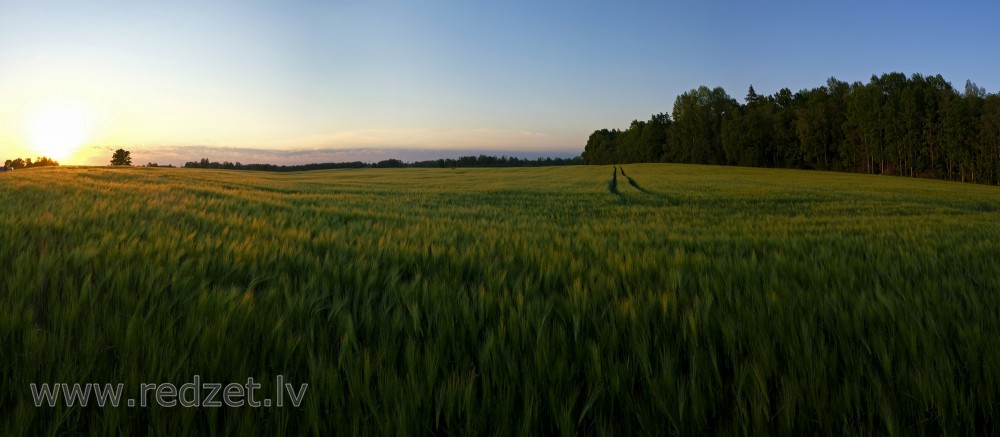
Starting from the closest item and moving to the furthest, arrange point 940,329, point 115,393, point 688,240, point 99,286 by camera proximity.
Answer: point 115,393
point 940,329
point 99,286
point 688,240

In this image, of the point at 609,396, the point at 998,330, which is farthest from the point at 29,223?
the point at 998,330

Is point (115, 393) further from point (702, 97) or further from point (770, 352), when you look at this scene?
point (702, 97)

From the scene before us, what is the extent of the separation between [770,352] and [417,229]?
4.15 meters

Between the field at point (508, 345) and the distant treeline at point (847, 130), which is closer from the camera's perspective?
the field at point (508, 345)

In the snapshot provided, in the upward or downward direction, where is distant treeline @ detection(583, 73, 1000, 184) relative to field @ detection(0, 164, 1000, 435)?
upward

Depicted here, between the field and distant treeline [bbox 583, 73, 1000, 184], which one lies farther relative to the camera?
distant treeline [bbox 583, 73, 1000, 184]

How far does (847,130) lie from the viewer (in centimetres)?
7269

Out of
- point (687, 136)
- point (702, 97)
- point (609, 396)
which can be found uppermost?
point (702, 97)

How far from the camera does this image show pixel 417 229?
516 centimetres

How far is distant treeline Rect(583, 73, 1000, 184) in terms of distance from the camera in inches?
2266

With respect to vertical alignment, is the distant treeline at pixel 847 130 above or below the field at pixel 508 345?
above

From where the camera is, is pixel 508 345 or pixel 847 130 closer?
pixel 508 345

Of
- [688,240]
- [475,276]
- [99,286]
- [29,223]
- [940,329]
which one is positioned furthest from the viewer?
[688,240]

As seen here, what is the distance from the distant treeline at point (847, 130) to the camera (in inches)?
2266
